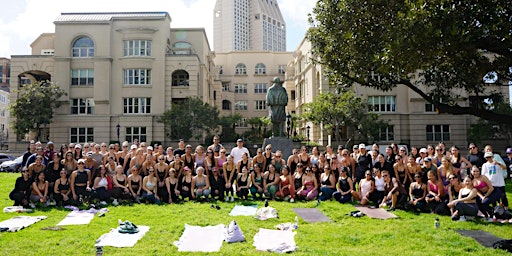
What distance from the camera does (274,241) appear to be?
7.42 m

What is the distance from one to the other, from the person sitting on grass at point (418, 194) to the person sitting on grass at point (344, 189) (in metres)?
1.75

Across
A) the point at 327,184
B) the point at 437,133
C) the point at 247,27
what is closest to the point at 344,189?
the point at 327,184

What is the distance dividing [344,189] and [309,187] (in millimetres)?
1158

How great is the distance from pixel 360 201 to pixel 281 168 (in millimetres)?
2926

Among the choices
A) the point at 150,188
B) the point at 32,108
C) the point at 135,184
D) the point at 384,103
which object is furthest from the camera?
the point at 384,103

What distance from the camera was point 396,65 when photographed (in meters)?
10.6

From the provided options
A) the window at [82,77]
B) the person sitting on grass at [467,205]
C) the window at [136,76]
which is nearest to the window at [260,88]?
the window at [136,76]

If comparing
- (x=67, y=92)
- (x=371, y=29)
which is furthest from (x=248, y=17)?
(x=371, y=29)

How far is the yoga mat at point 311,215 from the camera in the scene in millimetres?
9617

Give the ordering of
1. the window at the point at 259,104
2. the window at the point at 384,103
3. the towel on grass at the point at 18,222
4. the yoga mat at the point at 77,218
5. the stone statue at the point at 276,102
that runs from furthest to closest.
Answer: the window at the point at 259,104 → the window at the point at 384,103 → the stone statue at the point at 276,102 → the yoga mat at the point at 77,218 → the towel on grass at the point at 18,222

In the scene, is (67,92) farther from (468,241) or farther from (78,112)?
(468,241)

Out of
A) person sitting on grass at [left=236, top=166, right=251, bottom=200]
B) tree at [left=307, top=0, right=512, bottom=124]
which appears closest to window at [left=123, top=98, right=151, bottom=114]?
tree at [left=307, top=0, right=512, bottom=124]

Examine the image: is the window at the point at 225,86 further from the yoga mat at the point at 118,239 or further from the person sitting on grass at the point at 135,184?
the yoga mat at the point at 118,239

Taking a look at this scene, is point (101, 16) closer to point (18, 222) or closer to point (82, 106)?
point (82, 106)
